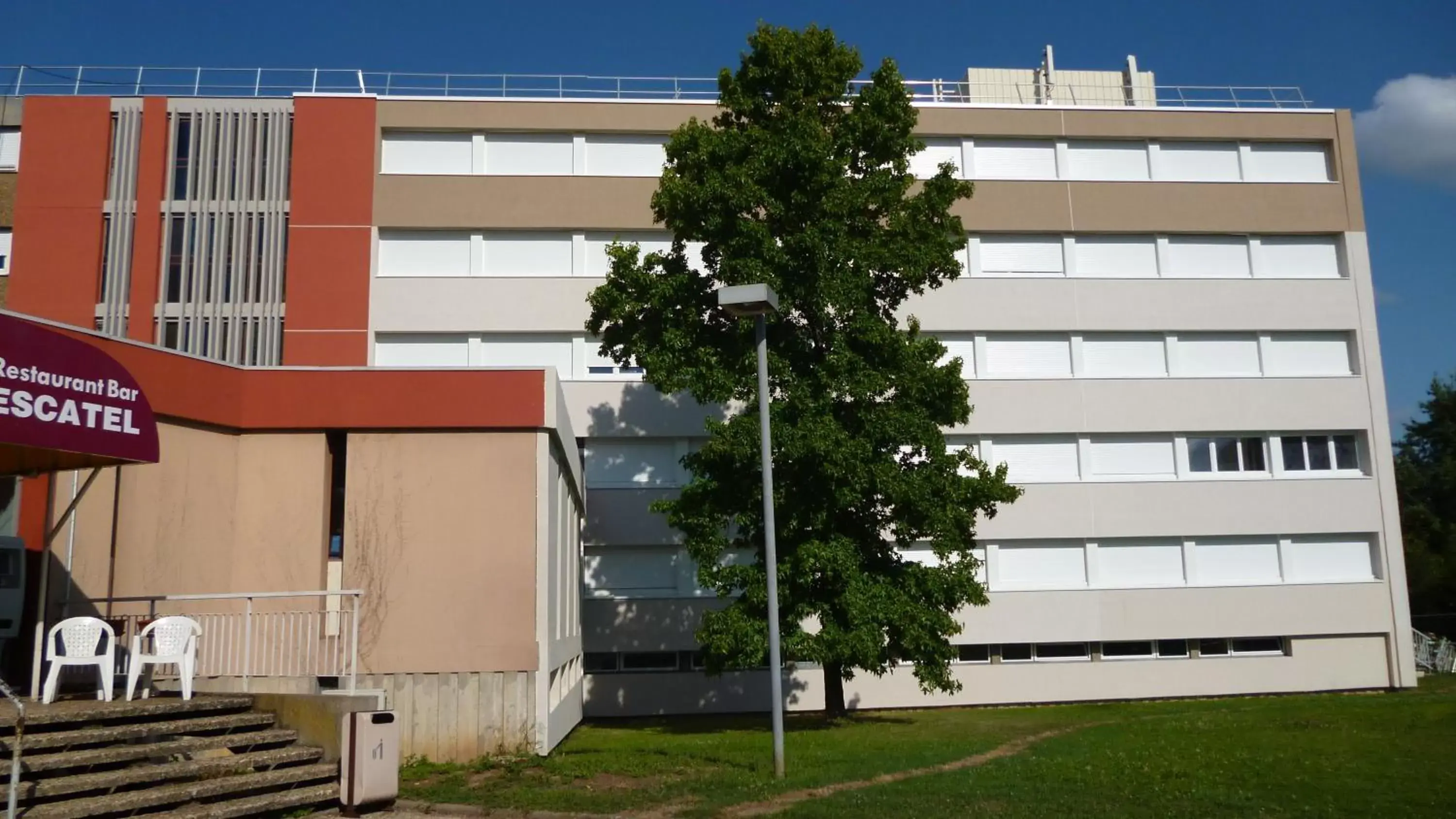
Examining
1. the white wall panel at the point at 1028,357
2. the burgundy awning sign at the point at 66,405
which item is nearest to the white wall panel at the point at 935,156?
the white wall panel at the point at 1028,357

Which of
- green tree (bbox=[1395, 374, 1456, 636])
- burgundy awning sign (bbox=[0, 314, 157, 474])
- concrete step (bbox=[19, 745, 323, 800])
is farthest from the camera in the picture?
green tree (bbox=[1395, 374, 1456, 636])

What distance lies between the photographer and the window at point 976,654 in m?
29.0

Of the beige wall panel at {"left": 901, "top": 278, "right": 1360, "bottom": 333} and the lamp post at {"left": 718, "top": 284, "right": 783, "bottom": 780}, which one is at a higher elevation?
the beige wall panel at {"left": 901, "top": 278, "right": 1360, "bottom": 333}

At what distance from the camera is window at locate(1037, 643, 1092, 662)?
29.3 meters

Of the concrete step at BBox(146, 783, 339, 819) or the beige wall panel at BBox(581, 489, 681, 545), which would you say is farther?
the beige wall panel at BBox(581, 489, 681, 545)

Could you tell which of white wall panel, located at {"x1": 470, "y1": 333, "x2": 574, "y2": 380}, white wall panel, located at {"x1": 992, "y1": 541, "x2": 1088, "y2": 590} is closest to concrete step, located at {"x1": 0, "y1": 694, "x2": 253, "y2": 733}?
white wall panel, located at {"x1": 470, "y1": 333, "x2": 574, "y2": 380}

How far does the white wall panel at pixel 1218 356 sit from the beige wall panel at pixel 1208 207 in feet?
9.55

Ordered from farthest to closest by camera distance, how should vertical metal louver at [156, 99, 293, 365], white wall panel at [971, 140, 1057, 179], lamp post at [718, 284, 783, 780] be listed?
white wall panel at [971, 140, 1057, 179] → vertical metal louver at [156, 99, 293, 365] → lamp post at [718, 284, 783, 780]

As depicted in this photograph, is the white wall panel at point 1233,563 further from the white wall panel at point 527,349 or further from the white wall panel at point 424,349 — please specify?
the white wall panel at point 424,349

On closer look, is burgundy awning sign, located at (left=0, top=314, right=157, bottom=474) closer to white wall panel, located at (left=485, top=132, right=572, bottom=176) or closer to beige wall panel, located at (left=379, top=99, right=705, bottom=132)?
white wall panel, located at (left=485, top=132, right=572, bottom=176)

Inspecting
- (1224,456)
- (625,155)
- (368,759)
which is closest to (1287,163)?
(1224,456)

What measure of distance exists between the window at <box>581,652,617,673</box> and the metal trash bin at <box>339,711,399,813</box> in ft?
55.2

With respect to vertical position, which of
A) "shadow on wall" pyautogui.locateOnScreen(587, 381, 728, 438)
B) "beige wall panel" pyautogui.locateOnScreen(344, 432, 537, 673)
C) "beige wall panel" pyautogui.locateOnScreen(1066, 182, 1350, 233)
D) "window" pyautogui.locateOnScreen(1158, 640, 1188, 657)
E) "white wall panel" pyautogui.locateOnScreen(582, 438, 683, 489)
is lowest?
"window" pyautogui.locateOnScreen(1158, 640, 1188, 657)

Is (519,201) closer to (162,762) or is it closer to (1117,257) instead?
(1117,257)
